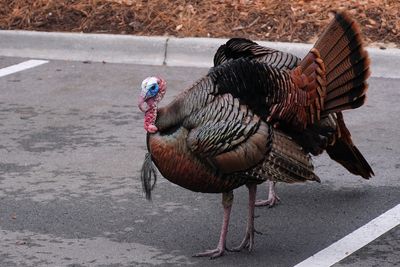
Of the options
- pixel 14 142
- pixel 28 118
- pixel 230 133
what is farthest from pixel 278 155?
pixel 28 118

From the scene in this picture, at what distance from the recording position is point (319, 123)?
18.2 feet

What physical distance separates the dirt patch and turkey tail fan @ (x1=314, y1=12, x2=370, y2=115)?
395 cm

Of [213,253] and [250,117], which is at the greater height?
[250,117]

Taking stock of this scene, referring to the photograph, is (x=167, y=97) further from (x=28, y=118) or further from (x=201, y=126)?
(x=201, y=126)

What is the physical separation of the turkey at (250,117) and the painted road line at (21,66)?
14.7 feet

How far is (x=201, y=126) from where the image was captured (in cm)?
519

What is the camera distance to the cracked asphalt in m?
5.57

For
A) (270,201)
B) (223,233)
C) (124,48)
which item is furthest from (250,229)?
(124,48)

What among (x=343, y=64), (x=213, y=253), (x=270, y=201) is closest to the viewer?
(x=343, y=64)

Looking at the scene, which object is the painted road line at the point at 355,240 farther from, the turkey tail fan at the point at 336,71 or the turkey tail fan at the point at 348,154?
the turkey tail fan at the point at 336,71

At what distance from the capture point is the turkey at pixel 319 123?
18.7 ft

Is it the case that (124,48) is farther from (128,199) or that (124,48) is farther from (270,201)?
(270,201)

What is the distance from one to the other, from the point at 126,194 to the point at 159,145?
1.41 meters

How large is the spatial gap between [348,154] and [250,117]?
104 cm
